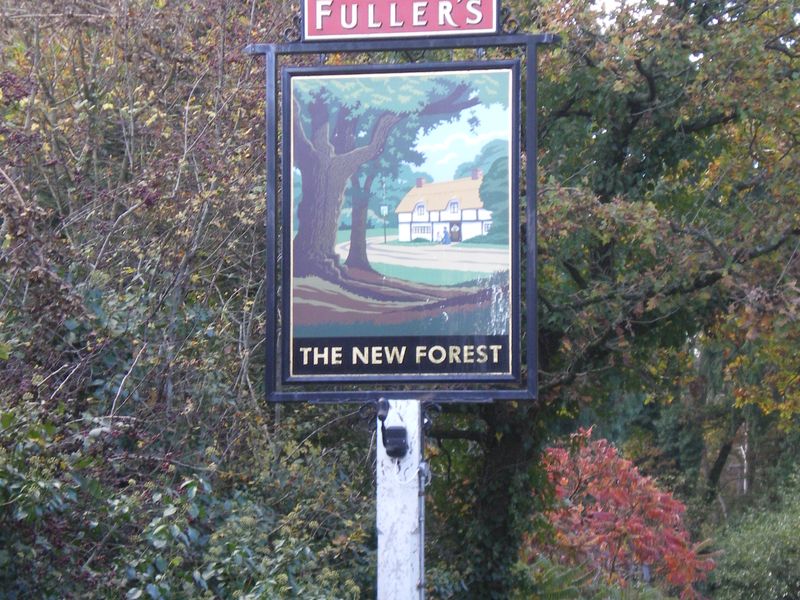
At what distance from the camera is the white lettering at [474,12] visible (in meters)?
8.73

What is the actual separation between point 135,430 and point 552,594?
11.9 m

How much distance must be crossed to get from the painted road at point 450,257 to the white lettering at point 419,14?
1609 millimetres

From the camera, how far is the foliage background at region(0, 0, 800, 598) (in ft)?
27.7

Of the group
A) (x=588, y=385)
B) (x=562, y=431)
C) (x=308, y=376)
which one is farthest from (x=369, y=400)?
(x=562, y=431)

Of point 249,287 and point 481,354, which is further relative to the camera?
point 249,287

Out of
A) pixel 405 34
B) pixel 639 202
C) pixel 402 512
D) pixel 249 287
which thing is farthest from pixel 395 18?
pixel 639 202

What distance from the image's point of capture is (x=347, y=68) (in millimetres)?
8844

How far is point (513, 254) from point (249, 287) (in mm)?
4469

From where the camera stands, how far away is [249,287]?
12312 mm

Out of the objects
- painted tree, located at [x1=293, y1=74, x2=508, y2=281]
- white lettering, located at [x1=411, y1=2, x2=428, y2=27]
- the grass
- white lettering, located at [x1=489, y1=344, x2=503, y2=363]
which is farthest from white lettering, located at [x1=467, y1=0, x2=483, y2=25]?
white lettering, located at [x1=489, y1=344, x2=503, y2=363]

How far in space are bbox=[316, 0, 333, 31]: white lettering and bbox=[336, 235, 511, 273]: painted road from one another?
177cm

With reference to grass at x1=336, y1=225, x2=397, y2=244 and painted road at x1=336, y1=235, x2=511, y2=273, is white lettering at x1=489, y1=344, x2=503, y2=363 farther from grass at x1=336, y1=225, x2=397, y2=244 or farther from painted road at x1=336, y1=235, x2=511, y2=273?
grass at x1=336, y1=225, x2=397, y2=244

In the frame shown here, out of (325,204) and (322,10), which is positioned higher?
(322,10)

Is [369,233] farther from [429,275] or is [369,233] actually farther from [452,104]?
[452,104]
